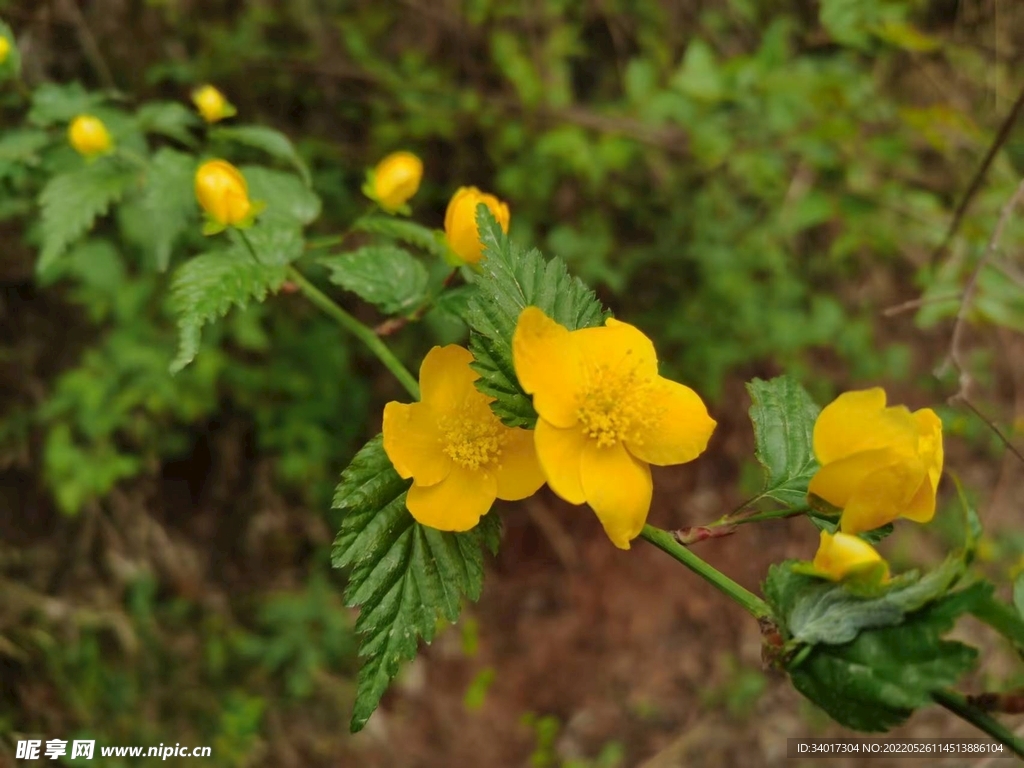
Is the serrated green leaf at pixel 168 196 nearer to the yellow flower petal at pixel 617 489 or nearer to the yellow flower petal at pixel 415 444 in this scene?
the yellow flower petal at pixel 415 444

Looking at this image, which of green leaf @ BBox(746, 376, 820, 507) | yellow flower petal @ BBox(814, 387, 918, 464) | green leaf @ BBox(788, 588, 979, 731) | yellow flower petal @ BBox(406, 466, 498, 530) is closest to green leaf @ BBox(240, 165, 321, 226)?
yellow flower petal @ BBox(406, 466, 498, 530)

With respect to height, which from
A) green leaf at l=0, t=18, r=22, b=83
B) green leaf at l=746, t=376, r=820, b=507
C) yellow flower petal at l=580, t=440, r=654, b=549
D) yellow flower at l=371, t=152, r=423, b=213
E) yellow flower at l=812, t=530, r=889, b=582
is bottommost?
green leaf at l=746, t=376, r=820, b=507

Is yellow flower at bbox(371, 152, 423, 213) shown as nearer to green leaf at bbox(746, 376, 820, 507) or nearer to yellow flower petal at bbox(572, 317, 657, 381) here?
yellow flower petal at bbox(572, 317, 657, 381)

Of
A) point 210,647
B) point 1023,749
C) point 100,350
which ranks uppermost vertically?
point 1023,749

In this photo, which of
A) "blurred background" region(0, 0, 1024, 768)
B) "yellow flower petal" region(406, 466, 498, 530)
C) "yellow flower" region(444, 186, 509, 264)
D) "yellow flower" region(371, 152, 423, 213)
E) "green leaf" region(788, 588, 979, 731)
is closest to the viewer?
"green leaf" region(788, 588, 979, 731)

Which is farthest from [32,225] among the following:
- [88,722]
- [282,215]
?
[88,722]

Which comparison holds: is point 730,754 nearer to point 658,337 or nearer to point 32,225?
point 658,337

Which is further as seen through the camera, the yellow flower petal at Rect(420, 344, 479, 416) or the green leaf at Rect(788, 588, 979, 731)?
the yellow flower petal at Rect(420, 344, 479, 416)

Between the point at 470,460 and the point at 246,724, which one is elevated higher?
the point at 470,460
